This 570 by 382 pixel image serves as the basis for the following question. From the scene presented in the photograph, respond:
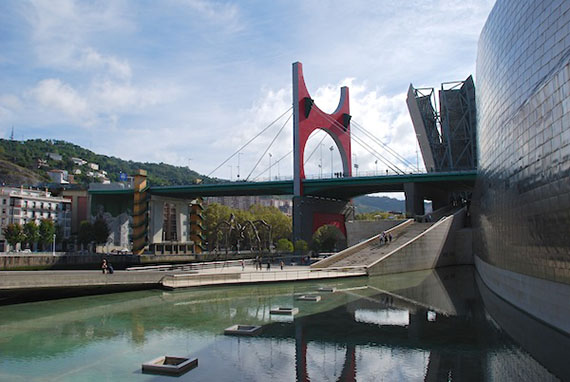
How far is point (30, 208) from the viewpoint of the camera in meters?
75.0

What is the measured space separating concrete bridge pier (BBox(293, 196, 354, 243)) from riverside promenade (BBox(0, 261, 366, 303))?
87.2 ft

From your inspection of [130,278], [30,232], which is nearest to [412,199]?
[130,278]

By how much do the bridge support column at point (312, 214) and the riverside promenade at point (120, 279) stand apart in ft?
87.2

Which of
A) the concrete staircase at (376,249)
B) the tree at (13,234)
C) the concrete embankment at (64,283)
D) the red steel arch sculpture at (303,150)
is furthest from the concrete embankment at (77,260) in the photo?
the concrete embankment at (64,283)

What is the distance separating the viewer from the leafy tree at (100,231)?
75.7 m

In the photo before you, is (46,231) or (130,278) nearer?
(130,278)

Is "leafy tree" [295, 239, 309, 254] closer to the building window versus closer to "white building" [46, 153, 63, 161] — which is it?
the building window

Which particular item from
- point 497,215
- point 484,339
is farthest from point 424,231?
point 484,339

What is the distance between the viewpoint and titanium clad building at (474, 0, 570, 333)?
42.6 ft

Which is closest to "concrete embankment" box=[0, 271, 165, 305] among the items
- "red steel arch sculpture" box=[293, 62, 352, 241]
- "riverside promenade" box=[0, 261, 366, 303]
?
"riverside promenade" box=[0, 261, 366, 303]

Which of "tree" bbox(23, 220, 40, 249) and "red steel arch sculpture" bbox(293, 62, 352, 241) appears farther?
"tree" bbox(23, 220, 40, 249)

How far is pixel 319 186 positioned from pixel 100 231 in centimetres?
3835

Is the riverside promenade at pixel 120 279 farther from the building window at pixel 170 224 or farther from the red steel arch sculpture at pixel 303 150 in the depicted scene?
the building window at pixel 170 224

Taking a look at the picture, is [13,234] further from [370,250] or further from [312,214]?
[370,250]
